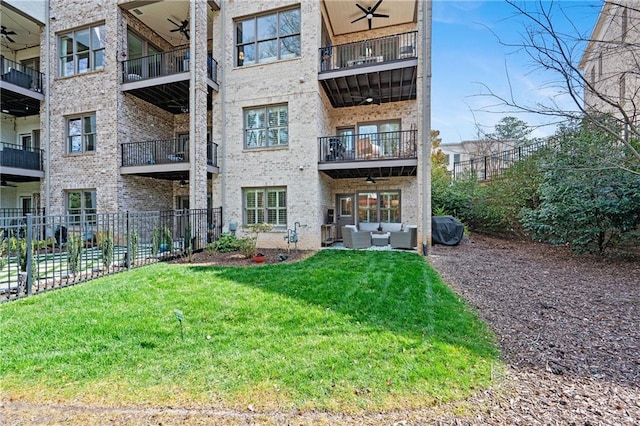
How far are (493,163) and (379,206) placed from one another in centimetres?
720

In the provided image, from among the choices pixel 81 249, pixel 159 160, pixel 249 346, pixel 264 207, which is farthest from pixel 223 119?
pixel 249 346

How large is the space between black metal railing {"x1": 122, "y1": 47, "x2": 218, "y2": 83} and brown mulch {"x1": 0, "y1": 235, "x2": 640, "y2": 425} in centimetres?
1219

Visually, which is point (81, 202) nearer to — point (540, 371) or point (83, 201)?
point (83, 201)

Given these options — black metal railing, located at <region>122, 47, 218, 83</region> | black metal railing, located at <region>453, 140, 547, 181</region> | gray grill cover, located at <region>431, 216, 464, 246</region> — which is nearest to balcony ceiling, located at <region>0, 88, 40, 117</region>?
black metal railing, located at <region>122, 47, 218, 83</region>

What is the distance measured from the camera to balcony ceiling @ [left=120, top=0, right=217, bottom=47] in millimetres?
11961

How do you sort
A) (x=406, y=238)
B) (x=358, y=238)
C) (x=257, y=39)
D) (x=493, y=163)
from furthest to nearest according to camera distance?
(x=493, y=163) → (x=257, y=39) → (x=358, y=238) → (x=406, y=238)

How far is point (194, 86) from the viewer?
1141 cm

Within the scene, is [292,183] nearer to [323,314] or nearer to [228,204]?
[228,204]

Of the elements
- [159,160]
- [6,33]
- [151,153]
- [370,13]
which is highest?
[6,33]

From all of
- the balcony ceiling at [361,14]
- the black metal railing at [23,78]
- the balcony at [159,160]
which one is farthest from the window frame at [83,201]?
the balcony ceiling at [361,14]

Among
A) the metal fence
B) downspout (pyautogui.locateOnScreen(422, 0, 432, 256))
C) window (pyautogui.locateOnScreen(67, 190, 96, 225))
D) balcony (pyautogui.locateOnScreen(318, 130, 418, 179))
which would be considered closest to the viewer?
the metal fence

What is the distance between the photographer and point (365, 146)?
41.7 feet

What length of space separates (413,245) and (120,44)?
1410cm

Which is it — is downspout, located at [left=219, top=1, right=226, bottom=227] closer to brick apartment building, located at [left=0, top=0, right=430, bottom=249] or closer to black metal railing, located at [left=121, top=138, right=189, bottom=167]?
brick apartment building, located at [left=0, top=0, right=430, bottom=249]
